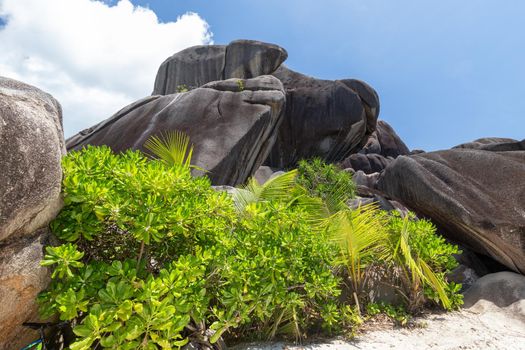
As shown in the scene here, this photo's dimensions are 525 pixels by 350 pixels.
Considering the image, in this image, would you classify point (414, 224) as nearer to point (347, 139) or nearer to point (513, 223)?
point (513, 223)

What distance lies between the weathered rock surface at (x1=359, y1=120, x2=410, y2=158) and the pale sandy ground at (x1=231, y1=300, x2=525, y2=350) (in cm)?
A: 2697

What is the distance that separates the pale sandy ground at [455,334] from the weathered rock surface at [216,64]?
20095mm

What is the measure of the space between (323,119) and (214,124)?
12189mm

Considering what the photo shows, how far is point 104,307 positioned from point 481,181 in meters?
7.16

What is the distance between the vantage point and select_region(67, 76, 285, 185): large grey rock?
1297 centimetres

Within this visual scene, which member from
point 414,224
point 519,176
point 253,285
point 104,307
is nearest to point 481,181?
point 519,176

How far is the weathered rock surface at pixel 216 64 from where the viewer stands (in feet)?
78.4

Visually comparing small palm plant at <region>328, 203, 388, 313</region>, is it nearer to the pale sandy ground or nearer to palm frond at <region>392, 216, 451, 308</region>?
palm frond at <region>392, 216, 451, 308</region>

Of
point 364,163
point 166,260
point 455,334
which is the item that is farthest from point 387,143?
point 166,260

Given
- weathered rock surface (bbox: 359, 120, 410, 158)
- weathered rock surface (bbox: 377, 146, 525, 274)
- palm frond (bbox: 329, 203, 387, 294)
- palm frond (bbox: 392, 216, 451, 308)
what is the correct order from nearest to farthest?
palm frond (bbox: 329, 203, 387, 294) < palm frond (bbox: 392, 216, 451, 308) < weathered rock surface (bbox: 377, 146, 525, 274) < weathered rock surface (bbox: 359, 120, 410, 158)

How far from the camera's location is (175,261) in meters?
3.33

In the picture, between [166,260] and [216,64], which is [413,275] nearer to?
[166,260]

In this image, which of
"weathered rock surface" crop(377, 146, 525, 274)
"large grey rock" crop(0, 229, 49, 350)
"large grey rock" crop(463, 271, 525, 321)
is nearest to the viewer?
"large grey rock" crop(0, 229, 49, 350)

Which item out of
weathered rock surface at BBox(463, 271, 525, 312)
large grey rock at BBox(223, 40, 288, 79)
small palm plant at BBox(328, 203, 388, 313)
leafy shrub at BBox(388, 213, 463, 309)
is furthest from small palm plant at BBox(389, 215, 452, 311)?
large grey rock at BBox(223, 40, 288, 79)
